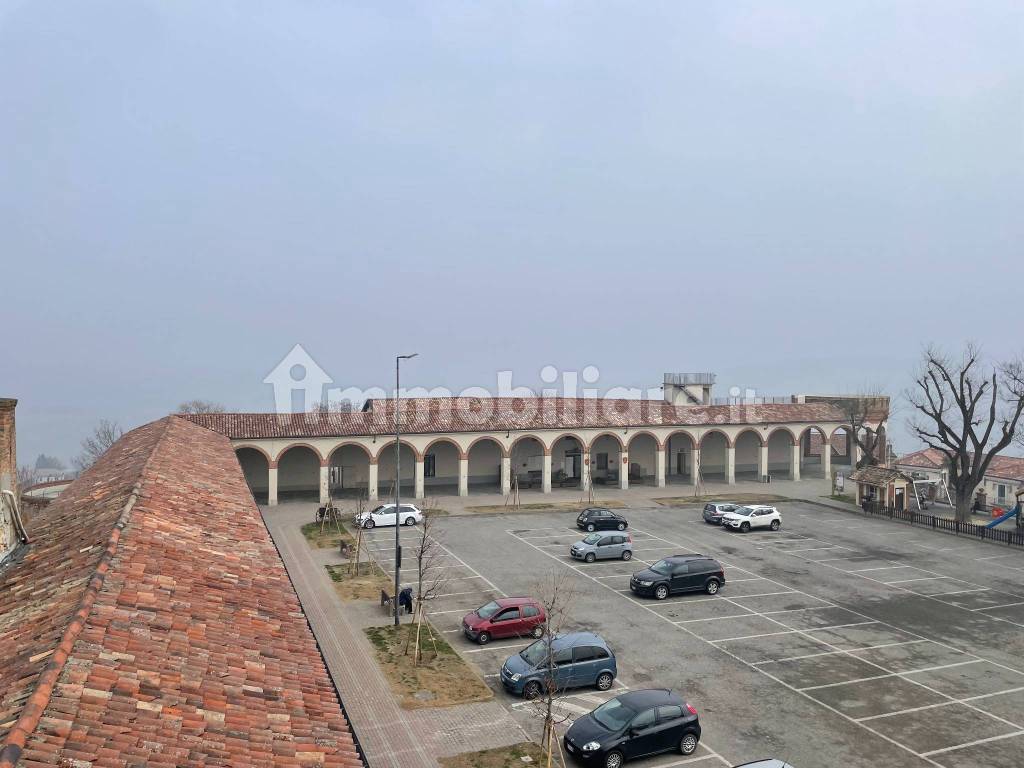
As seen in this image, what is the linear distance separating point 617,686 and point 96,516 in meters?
12.4

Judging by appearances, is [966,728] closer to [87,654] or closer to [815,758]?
[815,758]

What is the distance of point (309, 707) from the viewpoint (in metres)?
7.73

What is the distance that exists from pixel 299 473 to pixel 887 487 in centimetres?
3724

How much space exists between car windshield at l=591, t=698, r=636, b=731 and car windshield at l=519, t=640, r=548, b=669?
2.55 metres

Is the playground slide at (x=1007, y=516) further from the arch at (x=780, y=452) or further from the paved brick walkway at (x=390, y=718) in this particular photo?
the paved brick walkway at (x=390, y=718)

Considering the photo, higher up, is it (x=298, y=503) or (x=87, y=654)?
(x=87, y=654)

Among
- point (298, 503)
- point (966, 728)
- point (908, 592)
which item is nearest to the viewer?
point (966, 728)

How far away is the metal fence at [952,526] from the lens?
36.2m

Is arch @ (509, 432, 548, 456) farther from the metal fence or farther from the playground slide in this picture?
the playground slide

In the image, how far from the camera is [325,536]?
34.8 m

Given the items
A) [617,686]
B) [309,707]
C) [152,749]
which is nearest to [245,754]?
[152,749]

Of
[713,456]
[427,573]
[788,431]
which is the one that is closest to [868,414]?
[788,431]

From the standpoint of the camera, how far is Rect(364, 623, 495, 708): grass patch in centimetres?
1680

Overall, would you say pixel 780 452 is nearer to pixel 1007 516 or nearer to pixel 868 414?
pixel 868 414
